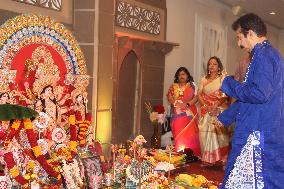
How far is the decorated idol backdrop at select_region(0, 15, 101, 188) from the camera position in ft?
12.4

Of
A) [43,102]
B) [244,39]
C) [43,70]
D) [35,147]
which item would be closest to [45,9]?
[43,70]

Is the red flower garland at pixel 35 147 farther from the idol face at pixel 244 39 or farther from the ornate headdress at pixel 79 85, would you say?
the idol face at pixel 244 39

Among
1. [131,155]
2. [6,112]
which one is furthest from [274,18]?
[6,112]

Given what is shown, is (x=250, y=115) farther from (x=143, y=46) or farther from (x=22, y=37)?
(x=143, y=46)

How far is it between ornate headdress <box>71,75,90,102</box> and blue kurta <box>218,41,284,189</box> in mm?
1993

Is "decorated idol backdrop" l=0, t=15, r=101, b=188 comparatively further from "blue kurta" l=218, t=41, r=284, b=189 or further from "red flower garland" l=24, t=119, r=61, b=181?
"blue kurta" l=218, t=41, r=284, b=189

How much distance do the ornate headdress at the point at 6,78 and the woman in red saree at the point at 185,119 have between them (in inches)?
142

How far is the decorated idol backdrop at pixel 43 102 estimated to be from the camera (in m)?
3.78

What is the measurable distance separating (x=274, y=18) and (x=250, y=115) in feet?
34.0

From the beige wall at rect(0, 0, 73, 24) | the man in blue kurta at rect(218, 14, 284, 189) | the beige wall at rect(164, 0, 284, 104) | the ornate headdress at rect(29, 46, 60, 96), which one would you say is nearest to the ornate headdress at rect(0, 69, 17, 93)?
the ornate headdress at rect(29, 46, 60, 96)

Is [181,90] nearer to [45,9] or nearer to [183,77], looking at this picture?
[183,77]

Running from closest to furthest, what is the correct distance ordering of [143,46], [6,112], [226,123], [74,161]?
[6,112] → [226,123] → [74,161] → [143,46]

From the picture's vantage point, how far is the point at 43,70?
426 centimetres

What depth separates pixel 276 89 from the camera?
116 inches
